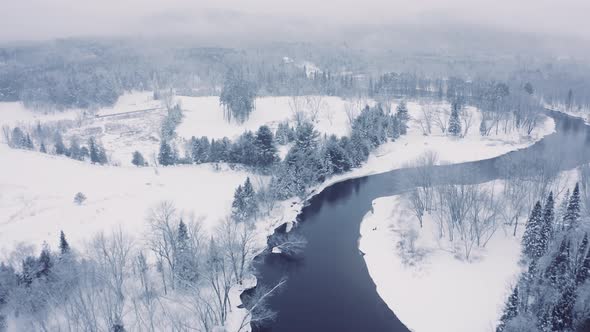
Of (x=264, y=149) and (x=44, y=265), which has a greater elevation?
(x=264, y=149)

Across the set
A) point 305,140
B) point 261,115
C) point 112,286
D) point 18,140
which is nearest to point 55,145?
point 18,140

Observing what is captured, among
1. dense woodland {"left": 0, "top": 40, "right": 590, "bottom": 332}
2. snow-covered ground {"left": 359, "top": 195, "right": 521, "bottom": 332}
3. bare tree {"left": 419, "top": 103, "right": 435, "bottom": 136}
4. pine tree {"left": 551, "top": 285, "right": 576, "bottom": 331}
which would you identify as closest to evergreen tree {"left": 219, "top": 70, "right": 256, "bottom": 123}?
dense woodland {"left": 0, "top": 40, "right": 590, "bottom": 332}

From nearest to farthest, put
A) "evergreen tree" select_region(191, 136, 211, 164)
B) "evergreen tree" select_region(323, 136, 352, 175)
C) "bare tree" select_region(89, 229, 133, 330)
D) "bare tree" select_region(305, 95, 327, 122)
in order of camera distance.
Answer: "bare tree" select_region(89, 229, 133, 330)
"evergreen tree" select_region(323, 136, 352, 175)
"evergreen tree" select_region(191, 136, 211, 164)
"bare tree" select_region(305, 95, 327, 122)

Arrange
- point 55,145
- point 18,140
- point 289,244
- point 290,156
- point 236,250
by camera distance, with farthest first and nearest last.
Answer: point 18,140, point 55,145, point 290,156, point 289,244, point 236,250

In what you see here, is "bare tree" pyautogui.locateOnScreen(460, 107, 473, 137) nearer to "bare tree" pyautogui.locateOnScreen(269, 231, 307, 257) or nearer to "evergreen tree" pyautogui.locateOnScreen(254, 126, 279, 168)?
"evergreen tree" pyautogui.locateOnScreen(254, 126, 279, 168)

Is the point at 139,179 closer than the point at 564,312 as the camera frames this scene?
No

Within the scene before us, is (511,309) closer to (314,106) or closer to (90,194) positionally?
(90,194)

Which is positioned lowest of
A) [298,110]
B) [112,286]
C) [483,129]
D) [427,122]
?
[112,286]
